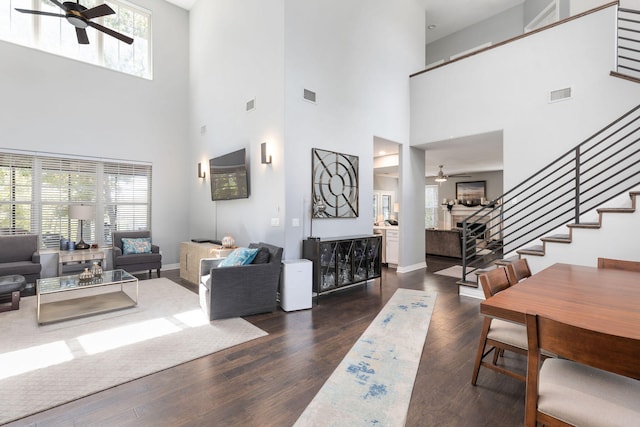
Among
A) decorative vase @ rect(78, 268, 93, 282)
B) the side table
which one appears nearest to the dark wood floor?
decorative vase @ rect(78, 268, 93, 282)

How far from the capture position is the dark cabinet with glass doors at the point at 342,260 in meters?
4.31

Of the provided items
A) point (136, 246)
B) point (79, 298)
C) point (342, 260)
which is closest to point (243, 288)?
point (342, 260)

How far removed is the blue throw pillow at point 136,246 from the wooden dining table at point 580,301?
6.19 metres

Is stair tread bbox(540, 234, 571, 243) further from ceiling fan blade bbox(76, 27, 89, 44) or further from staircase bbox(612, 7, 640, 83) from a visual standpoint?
ceiling fan blade bbox(76, 27, 89, 44)

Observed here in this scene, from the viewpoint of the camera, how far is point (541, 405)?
1253 millimetres

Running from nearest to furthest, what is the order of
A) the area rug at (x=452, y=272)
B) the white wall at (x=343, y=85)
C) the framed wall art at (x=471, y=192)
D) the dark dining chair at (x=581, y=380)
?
the dark dining chair at (x=581, y=380) → the white wall at (x=343, y=85) → the area rug at (x=452, y=272) → the framed wall art at (x=471, y=192)

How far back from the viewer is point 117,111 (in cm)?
617

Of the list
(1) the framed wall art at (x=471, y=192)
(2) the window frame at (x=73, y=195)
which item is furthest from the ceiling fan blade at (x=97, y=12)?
(1) the framed wall art at (x=471, y=192)

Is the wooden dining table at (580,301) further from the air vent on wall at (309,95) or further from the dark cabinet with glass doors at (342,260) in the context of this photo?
the air vent on wall at (309,95)

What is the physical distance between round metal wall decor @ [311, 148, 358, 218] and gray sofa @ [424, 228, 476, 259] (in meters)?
3.56

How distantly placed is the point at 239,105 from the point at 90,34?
3.65 meters

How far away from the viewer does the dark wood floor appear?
189 centimetres

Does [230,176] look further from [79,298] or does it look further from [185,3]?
[185,3]

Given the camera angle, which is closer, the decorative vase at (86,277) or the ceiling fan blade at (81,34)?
the decorative vase at (86,277)
